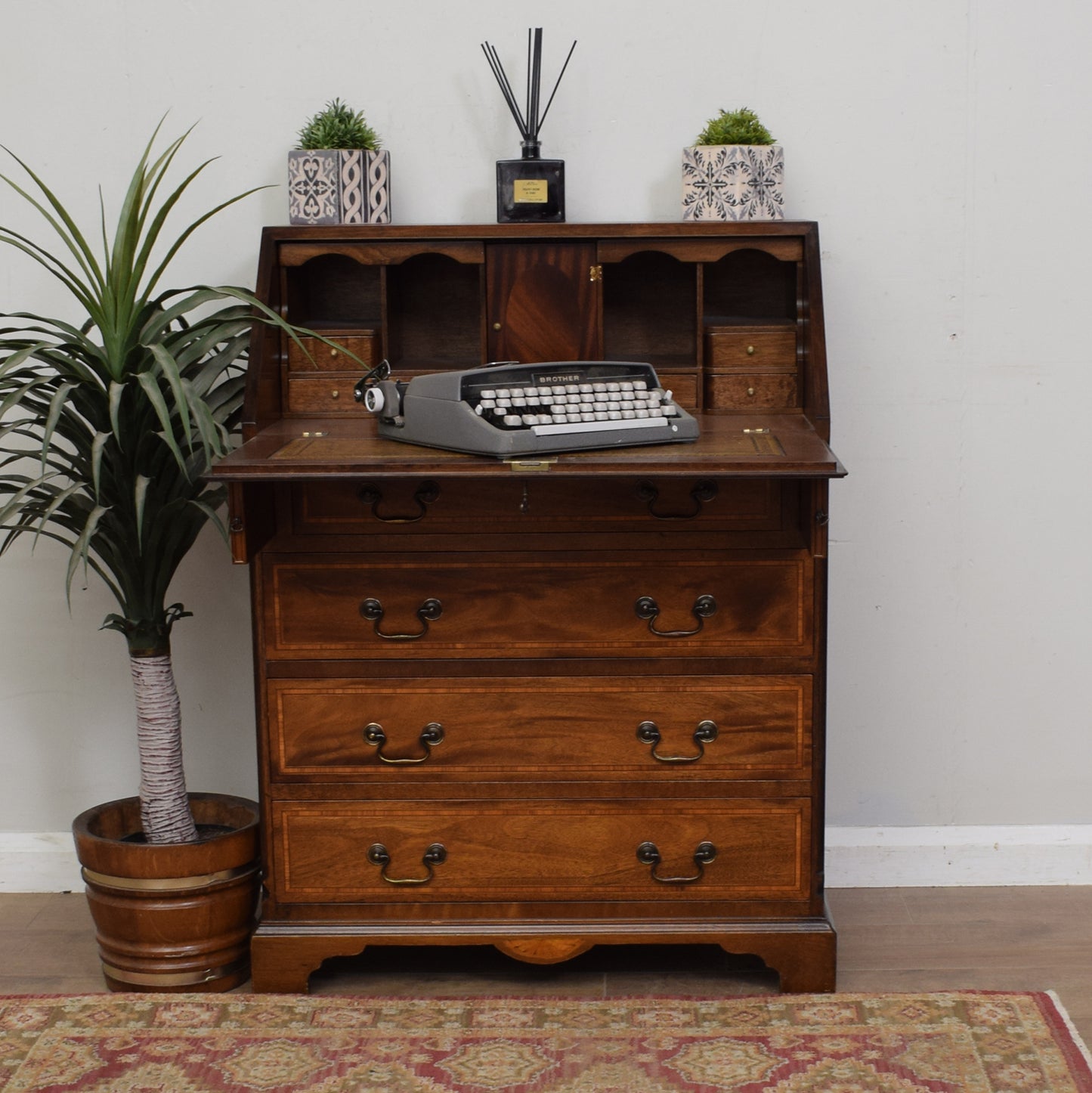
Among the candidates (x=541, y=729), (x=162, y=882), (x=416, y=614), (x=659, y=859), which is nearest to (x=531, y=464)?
(x=416, y=614)

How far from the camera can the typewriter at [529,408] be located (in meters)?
2.19

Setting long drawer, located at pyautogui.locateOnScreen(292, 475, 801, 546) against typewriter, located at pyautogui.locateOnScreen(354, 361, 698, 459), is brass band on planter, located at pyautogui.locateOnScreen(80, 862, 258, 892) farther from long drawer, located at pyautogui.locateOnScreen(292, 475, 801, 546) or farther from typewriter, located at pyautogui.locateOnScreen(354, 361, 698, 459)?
typewriter, located at pyautogui.locateOnScreen(354, 361, 698, 459)

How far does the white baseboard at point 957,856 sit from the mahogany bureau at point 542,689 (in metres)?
0.58

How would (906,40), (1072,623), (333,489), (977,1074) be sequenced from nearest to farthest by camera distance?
(977,1074) < (333,489) < (906,40) < (1072,623)

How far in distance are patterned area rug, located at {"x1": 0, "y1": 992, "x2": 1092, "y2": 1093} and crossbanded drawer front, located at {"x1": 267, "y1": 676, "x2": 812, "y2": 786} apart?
0.43 m

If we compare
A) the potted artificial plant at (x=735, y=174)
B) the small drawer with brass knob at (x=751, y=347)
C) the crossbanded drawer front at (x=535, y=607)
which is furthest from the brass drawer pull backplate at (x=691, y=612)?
the potted artificial plant at (x=735, y=174)

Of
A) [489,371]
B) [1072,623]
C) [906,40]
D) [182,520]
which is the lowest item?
[1072,623]

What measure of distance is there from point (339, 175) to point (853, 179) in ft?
3.53

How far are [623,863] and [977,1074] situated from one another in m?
0.70

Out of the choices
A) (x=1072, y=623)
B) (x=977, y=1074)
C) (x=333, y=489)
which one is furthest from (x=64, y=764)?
(x=1072, y=623)

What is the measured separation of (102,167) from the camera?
2.84 m

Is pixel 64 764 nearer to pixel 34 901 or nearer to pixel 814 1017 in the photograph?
pixel 34 901

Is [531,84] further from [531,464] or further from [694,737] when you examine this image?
[694,737]

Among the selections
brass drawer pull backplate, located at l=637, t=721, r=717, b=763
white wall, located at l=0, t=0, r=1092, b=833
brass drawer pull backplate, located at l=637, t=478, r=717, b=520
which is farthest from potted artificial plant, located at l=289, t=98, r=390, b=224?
brass drawer pull backplate, located at l=637, t=721, r=717, b=763
